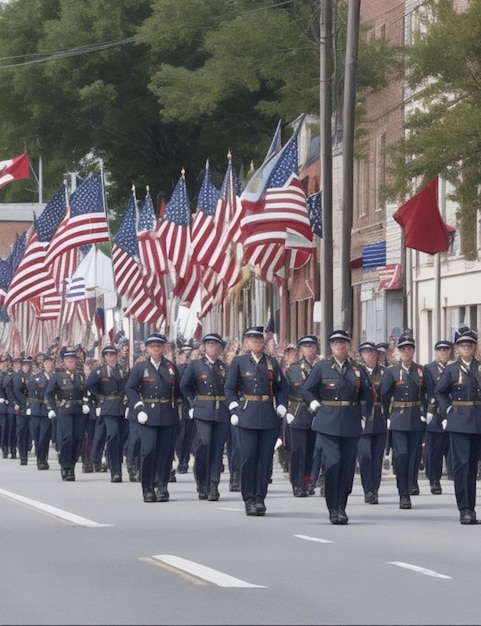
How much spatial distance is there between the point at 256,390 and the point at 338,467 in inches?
70.9

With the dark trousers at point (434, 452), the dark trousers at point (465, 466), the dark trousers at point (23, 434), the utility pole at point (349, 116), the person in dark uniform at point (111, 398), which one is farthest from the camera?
the dark trousers at point (23, 434)

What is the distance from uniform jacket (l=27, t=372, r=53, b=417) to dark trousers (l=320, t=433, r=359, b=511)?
15.6m

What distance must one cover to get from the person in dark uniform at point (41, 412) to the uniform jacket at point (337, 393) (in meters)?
14.0

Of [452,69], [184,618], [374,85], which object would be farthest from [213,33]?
[184,618]

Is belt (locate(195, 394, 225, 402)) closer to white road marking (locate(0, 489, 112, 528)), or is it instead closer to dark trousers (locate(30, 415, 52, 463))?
white road marking (locate(0, 489, 112, 528))

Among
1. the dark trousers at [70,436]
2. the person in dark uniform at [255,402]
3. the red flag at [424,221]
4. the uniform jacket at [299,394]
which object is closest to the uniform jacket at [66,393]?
the dark trousers at [70,436]

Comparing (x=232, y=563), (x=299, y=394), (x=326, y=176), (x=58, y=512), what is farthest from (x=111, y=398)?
(x=232, y=563)

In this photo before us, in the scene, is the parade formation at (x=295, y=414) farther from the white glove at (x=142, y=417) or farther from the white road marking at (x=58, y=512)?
the white road marking at (x=58, y=512)

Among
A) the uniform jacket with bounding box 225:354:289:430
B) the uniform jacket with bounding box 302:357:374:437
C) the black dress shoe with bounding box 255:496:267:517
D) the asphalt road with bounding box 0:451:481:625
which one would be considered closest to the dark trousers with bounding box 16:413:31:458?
the asphalt road with bounding box 0:451:481:625

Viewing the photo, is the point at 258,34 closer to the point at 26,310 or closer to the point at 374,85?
the point at 374,85

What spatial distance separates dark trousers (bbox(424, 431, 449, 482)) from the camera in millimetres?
25641

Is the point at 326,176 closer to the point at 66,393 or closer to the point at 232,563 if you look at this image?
the point at 66,393

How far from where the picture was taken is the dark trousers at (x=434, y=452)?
84.1 ft

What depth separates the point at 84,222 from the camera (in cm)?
4250
